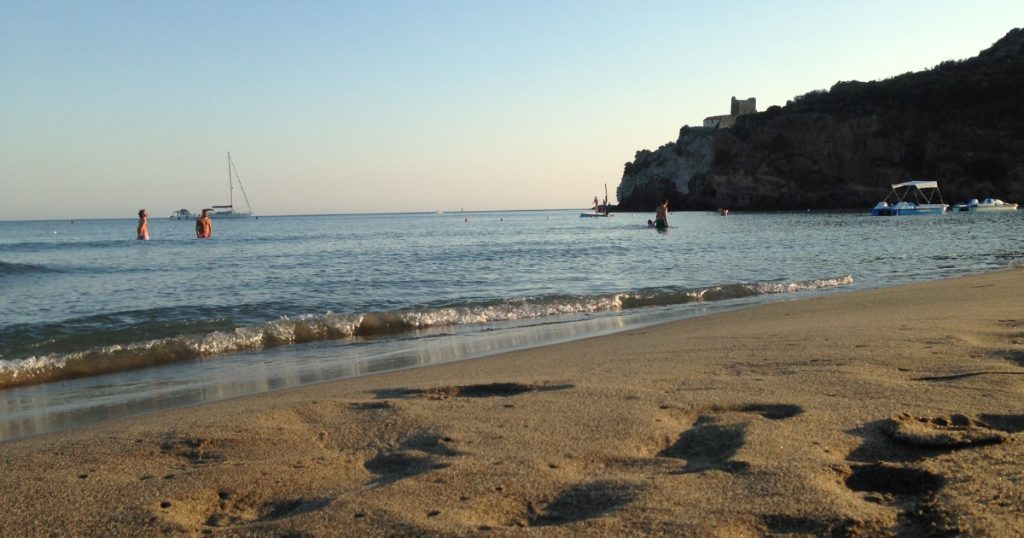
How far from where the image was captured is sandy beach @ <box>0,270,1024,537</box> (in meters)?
2.75

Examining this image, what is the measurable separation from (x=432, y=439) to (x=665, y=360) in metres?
3.00

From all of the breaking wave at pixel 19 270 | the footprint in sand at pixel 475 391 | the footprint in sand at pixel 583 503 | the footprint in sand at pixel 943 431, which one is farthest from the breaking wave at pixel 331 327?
the breaking wave at pixel 19 270

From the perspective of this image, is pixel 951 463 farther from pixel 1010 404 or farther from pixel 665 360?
pixel 665 360

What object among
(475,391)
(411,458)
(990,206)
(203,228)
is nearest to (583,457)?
(411,458)

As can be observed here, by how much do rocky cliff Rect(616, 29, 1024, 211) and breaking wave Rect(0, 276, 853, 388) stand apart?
229 ft

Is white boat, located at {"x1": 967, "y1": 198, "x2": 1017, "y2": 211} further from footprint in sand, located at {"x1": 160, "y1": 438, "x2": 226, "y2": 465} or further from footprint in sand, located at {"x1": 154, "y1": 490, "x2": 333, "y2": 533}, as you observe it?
footprint in sand, located at {"x1": 154, "y1": 490, "x2": 333, "y2": 533}

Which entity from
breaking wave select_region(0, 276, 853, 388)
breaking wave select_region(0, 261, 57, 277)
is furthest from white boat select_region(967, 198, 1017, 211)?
breaking wave select_region(0, 261, 57, 277)

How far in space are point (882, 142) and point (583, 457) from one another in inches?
3398

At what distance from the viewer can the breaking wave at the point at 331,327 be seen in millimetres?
8266

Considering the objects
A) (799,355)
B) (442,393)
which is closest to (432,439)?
(442,393)

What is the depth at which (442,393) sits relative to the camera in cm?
532

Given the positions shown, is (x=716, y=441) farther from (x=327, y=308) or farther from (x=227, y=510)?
(x=327, y=308)

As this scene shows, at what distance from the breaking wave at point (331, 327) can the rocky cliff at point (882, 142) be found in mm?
69767

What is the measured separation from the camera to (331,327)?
35.1 feet
